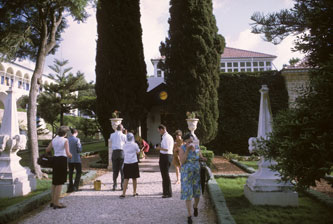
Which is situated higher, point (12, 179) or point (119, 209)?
point (12, 179)

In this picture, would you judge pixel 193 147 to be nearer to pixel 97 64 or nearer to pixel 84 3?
pixel 84 3

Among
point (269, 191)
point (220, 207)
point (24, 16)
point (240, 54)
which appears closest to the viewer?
point (220, 207)

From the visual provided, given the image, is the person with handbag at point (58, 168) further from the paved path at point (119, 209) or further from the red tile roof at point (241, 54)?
the red tile roof at point (241, 54)

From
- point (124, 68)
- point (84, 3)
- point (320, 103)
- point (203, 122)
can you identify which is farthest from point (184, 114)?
point (320, 103)

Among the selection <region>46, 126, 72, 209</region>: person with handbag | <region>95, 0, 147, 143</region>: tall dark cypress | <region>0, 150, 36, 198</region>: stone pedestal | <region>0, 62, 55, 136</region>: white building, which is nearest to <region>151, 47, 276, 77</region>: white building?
<region>95, 0, 147, 143</region>: tall dark cypress

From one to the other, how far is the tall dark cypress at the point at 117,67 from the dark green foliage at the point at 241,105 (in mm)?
5940

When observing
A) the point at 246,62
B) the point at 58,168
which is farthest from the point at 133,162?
the point at 246,62

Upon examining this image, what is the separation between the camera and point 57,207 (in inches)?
195

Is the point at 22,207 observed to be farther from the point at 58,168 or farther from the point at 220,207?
the point at 220,207

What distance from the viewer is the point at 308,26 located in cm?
429

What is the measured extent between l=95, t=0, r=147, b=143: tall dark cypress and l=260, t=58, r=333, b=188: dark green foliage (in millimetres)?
9729

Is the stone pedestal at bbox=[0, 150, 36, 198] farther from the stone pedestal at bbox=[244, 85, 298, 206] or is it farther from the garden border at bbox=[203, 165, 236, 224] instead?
the stone pedestal at bbox=[244, 85, 298, 206]

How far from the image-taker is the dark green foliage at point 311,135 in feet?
9.43

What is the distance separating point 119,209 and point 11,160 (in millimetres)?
3177
